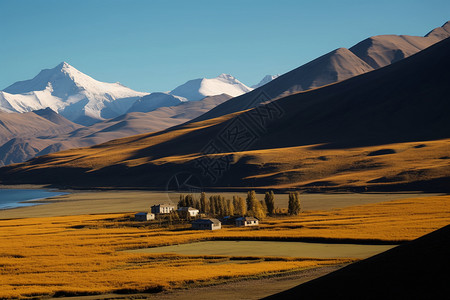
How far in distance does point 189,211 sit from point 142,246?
128ft

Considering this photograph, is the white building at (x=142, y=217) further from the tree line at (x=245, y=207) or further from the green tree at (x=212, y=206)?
the green tree at (x=212, y=206)

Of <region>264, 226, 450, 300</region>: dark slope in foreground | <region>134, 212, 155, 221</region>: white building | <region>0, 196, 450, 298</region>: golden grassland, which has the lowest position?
<region>0, 196, 450, 298</region>: golden grassland

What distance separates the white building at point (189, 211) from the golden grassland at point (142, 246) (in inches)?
426

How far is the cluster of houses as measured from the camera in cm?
10450

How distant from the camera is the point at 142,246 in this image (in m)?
85.2

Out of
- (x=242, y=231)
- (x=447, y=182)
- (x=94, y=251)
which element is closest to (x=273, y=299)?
(x=94, y=251)

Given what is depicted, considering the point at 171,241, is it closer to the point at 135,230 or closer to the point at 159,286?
the point at 135,230

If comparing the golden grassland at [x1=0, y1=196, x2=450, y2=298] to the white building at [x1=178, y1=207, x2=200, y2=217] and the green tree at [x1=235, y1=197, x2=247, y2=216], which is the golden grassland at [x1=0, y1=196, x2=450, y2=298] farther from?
the white building at [x1=178, y1=207, x2=200, y2=217]

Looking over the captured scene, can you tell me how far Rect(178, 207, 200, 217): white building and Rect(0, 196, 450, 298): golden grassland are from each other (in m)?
10.8

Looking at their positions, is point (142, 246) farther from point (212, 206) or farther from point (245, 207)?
point (212, 206)

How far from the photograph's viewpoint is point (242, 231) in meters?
98.4

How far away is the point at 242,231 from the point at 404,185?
101591mm

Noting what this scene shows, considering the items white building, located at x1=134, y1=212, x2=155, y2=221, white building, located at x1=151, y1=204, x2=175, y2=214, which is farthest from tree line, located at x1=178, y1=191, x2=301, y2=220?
white building, located at x1=151, y1=204, x2=175, y2=214

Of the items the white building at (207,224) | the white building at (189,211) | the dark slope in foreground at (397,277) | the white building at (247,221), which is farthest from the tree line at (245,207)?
the dark slope in foreground at (397,277)
